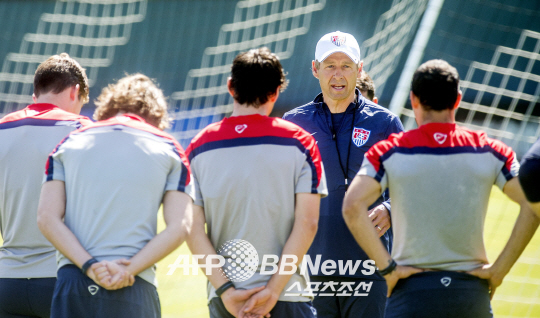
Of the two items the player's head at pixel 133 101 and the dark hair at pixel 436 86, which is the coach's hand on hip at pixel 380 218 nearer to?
the dark hair at pixel 436 86

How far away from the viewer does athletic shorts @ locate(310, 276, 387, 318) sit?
287 cm

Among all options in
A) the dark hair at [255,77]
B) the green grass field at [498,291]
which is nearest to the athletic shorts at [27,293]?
the dark hair at [255,77]

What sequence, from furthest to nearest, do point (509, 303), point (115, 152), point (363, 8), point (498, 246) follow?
point (363, 8) < point (498, 246) < point (509, 303) < point (115, 152)

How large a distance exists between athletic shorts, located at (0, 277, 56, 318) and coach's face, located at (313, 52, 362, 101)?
1.69 metres

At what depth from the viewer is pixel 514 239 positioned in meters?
2.22

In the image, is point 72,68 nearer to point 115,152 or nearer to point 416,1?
point 115,152

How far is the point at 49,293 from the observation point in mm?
2572

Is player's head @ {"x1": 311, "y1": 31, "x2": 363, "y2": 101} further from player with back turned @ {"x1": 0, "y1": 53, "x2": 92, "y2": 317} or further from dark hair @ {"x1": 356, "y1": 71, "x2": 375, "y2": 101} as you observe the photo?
player with back turned @ {"x1": 0, "y1": 53, "x2": 92, "y2": 317}

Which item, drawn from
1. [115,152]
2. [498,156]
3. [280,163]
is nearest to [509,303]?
[498,156]

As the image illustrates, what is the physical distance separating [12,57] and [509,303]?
37.0 feet

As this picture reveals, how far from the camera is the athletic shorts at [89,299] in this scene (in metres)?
2.13

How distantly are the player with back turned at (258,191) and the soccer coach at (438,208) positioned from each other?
0.71ft

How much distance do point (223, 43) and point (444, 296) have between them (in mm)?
11000

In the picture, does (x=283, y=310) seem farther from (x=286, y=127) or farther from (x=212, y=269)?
(x=286, y=127)
